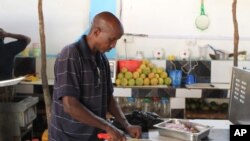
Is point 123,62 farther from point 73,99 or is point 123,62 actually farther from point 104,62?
point 73,99

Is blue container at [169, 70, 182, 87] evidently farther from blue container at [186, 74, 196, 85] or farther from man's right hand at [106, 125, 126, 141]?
man's right hand at [106, 125, 126, 141]

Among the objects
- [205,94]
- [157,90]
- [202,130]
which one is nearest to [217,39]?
[205,94]

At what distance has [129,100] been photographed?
4043mm

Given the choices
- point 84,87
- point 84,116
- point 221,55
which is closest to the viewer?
point 84,116

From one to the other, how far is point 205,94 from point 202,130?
2.07 m

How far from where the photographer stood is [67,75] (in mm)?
1757

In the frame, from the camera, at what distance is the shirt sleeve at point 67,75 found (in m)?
1.75

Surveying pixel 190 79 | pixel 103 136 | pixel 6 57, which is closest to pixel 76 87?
pixel 103 136

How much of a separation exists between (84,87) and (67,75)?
0.40 ft

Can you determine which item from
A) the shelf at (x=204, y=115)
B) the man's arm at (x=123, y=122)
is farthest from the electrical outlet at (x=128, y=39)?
the man's arm at (x=123, y=122)

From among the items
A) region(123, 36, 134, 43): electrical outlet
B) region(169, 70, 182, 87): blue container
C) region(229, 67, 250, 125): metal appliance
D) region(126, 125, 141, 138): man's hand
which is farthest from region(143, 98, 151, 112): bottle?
region(126, 125, 141, 138): man's hand

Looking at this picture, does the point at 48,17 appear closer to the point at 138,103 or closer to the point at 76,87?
the point at 138,103

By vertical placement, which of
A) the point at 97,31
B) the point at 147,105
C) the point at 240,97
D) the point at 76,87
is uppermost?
the point at 97,31

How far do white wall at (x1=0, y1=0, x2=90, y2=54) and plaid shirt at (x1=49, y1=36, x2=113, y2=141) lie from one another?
2.81 m
